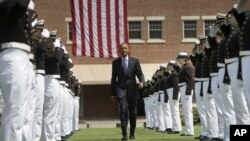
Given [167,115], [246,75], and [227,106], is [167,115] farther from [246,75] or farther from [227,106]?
[246,75]

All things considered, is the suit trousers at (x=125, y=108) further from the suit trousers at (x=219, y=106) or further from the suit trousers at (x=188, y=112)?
the suit trousers at (x=219, y=106)

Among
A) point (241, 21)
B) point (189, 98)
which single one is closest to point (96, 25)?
point (189, 98)

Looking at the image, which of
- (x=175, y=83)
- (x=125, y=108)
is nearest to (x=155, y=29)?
(x=175, y=83)

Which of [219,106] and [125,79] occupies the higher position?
[125,79]

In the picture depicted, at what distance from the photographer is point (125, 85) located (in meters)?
17.5

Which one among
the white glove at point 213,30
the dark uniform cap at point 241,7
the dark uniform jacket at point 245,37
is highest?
the white glove at point 213,30

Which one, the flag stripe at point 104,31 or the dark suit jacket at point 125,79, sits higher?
the flag stripe at point 104,31

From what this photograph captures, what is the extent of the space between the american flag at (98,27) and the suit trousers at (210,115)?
18.0 metres

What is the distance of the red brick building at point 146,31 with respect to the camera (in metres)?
50.4

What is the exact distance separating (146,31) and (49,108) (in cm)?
3840

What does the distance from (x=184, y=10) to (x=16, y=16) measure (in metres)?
43.3

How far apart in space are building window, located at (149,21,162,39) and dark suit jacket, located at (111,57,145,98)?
33926 millimetres

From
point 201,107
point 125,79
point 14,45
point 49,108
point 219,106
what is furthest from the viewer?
point 125,79

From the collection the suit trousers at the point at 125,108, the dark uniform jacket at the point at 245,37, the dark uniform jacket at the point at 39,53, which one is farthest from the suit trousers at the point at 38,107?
the suit trousers at the point at 125,108
